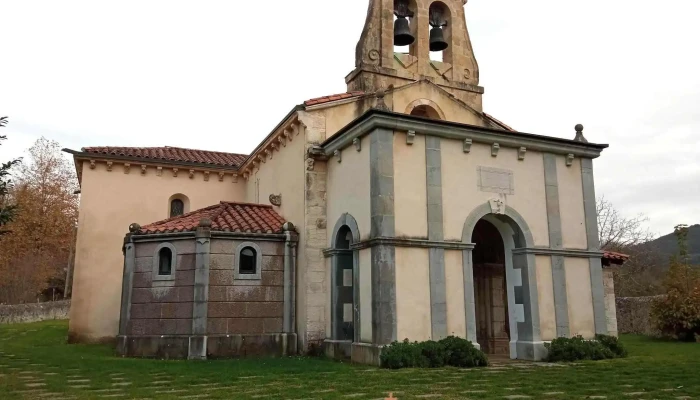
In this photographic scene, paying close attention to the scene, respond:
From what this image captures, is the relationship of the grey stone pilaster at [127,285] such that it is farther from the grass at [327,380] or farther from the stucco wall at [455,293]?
the stucco wall at [455,293]

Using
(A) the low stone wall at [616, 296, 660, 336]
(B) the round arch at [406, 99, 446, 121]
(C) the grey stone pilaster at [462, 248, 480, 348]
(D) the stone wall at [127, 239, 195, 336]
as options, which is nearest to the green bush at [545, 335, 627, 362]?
(C) the grey stone pilaster at [462, 248, 480, 348]

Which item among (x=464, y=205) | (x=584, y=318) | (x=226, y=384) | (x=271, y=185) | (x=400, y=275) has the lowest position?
(x=226, y=384)

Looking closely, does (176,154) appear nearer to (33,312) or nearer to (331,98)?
(331,98)

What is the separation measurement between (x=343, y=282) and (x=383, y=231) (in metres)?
2.84

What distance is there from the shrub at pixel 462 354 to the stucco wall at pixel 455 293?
1.87ft

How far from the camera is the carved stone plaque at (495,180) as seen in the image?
13828 millimetres

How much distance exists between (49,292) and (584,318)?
155 feet

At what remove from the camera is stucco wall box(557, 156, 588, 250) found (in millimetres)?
14477

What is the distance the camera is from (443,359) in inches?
455

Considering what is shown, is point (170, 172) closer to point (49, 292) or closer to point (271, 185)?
point (271, 185)

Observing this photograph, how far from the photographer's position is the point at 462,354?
11.6 m

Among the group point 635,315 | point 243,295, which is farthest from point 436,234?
point 635,315

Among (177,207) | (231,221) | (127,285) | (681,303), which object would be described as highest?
(177,207)

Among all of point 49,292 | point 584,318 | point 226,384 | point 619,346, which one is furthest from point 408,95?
point 49,292
